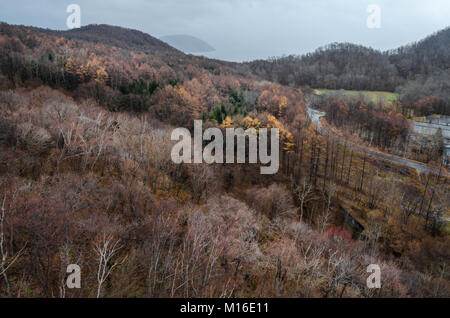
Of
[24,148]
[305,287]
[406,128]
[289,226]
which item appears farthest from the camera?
[406,128]

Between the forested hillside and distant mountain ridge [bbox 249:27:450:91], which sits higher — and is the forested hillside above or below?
below

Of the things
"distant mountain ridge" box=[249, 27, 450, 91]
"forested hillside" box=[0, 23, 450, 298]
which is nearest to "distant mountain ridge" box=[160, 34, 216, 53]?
"distant mountain ridge" box=[249, 27, 450, 91]

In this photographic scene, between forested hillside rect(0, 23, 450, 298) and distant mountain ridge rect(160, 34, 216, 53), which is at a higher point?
distant mountain ridge rect(160, 34, 216, 53)

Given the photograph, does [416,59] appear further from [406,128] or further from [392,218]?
[392,218]

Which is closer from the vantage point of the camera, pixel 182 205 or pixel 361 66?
pixel 182 205

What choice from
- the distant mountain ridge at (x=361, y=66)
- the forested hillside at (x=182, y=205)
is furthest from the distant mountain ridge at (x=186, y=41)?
the forested hillside at (x=182, y=205)

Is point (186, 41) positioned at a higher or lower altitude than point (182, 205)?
higher

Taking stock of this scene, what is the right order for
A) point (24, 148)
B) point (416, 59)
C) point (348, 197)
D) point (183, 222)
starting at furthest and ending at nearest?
point (416, 59)
point (348, 197)
point (24, 148)
point (183, 222)

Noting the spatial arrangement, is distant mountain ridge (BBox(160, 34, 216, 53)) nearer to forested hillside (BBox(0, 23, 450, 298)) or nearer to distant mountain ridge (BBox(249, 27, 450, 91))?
distant mountain ridge (BBox(249, 27, 450, 91))

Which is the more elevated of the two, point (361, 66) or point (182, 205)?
point (361, 66)

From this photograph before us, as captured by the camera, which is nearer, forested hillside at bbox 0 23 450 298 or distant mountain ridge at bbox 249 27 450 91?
forested hillside at bbox 0 23 450 298
